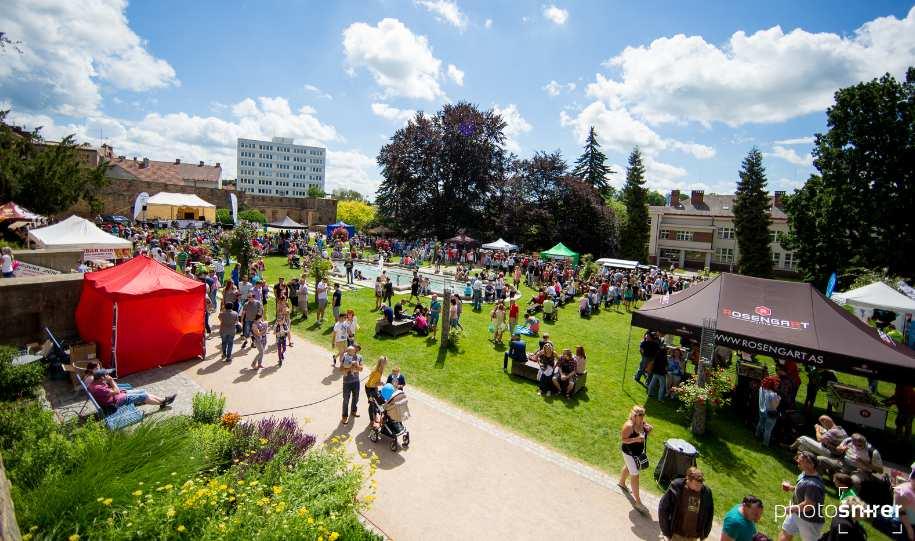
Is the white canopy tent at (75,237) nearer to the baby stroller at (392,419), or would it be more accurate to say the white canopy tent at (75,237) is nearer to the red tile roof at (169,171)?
the baby stroller at (392,419)

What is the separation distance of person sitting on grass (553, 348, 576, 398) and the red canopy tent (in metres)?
8.38

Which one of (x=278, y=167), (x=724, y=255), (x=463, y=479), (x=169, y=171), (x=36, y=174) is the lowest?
(x=463, y=479)

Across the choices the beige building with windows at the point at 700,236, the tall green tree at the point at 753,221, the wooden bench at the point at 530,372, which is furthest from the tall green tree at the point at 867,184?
the beige building with windows at the point at 700,236

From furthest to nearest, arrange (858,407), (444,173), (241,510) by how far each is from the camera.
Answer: (444,173) < (858,407) < (241,510)

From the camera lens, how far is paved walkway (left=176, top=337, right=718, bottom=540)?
536cm

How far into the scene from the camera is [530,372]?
34.0 feet

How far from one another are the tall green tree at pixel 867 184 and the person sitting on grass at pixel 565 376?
72.1 ft

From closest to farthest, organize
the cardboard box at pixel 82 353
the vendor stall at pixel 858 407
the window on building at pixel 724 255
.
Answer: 1. the cardboard box at pixel 82 353
2. the vendor stall at pixel 858 407
3. the window on building at pixel 724 255

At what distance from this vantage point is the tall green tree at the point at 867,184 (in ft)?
74.0

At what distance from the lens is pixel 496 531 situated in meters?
5.27

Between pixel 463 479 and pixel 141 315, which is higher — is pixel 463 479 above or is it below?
below

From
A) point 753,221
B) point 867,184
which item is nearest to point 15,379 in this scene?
point 867,184

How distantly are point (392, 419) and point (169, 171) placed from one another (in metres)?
84.8

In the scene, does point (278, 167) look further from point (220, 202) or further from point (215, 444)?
point (215, 444)
